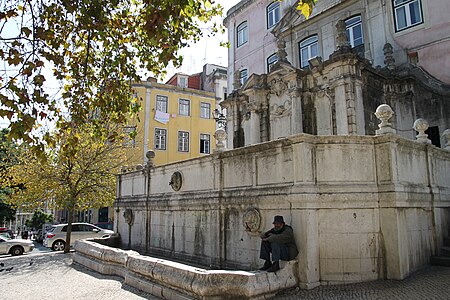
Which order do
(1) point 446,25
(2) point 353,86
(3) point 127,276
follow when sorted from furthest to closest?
(1) point 446,25 < (2) point 353,86 < (3) point 127,276

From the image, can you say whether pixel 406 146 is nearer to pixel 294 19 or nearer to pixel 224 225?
pixel 224 225

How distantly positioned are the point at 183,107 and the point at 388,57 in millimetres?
23222

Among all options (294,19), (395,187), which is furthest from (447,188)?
(294,19)

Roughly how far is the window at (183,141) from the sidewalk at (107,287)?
22.0m

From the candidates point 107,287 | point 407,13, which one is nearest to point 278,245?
point 107,287

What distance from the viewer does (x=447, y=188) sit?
32.9 ft

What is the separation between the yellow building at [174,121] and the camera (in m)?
34.0

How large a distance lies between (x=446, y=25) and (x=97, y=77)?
524 inches

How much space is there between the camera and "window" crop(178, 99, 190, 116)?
3606 centimetres

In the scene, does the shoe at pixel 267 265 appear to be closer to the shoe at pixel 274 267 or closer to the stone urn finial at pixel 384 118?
the shoe at pixel 274 267

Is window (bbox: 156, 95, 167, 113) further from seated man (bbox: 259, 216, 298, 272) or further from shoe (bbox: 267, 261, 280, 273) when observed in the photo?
shoe (bbox: 267, 261, 280, 273)

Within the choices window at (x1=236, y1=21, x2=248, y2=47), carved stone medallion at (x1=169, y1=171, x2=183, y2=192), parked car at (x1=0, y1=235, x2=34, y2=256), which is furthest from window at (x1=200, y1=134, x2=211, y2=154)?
carved stone medallion at (x1=169, y1=171, x2=183, y2=192)

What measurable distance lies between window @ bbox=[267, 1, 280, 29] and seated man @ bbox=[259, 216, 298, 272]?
1729 cm

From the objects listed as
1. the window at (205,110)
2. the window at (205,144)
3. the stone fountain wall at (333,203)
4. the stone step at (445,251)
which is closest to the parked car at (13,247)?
the stone fountain wall at (333,203)
